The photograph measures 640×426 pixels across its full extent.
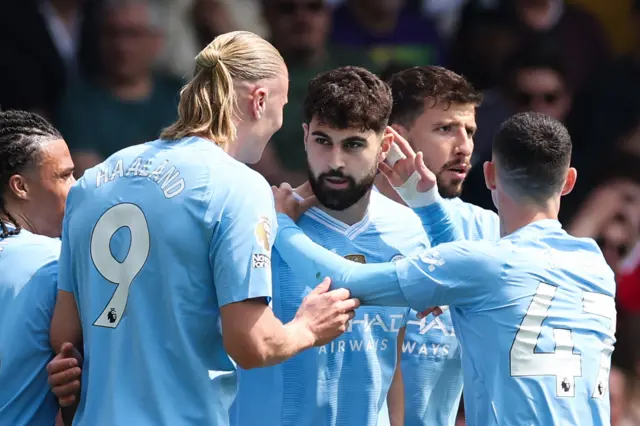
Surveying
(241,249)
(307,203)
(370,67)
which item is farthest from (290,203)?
(370,67)

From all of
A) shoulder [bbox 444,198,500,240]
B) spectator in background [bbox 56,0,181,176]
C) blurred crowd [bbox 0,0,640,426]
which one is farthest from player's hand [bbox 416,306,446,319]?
spectator in background [bbox 56,0,181,176]

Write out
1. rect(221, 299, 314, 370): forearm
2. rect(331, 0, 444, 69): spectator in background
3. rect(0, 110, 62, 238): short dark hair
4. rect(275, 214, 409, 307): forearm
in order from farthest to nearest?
rect(331, 0, 444, 69): spectator in background, rect(0, 110, 62, 238): short dark hair, rect(275, 214, 409, 307): forearm, rect(221, 299, 314, 370): forearm

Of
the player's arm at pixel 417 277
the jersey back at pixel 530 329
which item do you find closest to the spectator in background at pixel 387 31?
the player's arm at pixel 417 277

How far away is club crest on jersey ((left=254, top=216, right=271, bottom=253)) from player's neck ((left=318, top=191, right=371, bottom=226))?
2.94ft

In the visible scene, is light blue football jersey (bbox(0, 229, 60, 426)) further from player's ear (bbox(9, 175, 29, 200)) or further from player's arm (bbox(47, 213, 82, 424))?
player's ear (bbox(9, 175, 29, 200))

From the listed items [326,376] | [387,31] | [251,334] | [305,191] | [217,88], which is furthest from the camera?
[387,31]

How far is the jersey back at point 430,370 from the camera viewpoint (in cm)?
524

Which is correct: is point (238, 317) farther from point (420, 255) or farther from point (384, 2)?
point (384, 2)

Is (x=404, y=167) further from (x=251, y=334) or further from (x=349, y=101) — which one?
(x=251, y=334)

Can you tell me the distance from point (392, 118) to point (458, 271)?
1.57 meters

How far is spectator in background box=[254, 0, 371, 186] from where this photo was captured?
939 centimetres

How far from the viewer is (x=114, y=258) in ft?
13.6

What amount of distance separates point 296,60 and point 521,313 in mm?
5622

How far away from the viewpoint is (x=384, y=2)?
1033 centimetres
